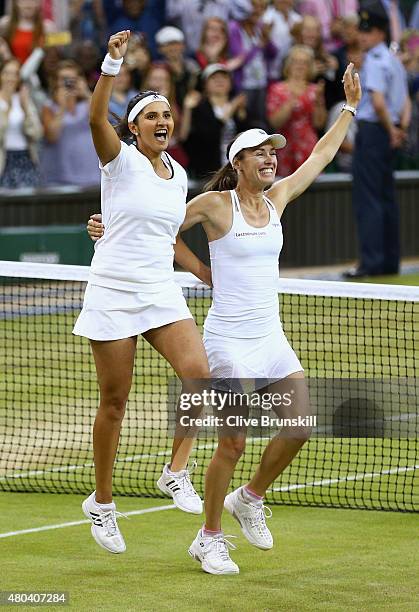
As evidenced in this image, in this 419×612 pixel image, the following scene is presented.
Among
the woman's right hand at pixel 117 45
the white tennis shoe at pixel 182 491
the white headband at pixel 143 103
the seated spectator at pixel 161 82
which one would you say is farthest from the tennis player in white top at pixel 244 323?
the seated spectator at pixel 161 82

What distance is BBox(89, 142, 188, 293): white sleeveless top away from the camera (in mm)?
7848

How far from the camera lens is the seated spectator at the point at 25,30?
18.3 meters

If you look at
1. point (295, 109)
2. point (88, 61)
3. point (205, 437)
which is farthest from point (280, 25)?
point (205, 437)

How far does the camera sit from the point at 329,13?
22375 millimetres

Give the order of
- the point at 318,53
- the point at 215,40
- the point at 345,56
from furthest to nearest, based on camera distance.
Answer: the point at 345,56, the point at 318,53, the point at 215,40

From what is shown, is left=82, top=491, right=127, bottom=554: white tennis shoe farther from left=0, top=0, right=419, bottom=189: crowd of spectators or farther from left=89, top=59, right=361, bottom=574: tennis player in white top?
left=0, top=0, right=419, bottom=189: crowd of spectators

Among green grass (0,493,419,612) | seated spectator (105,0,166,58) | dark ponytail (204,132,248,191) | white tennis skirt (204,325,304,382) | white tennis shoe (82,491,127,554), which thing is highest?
seated spectator (105,0,166,58)

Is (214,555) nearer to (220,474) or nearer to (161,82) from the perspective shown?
(220,474)

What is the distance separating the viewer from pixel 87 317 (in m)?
8.00

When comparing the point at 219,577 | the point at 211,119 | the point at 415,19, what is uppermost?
the point at 415,19

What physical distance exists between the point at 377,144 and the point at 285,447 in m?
11.4

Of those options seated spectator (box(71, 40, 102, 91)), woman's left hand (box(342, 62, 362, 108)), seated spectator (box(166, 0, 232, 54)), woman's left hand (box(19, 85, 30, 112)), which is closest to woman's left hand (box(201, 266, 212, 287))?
woman's left hand (box(342, 62, 362, 108))

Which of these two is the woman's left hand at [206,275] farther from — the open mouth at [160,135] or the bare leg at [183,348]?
the open mouth at [160,135]

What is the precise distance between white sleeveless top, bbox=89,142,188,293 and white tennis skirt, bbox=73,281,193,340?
0.04 meters
